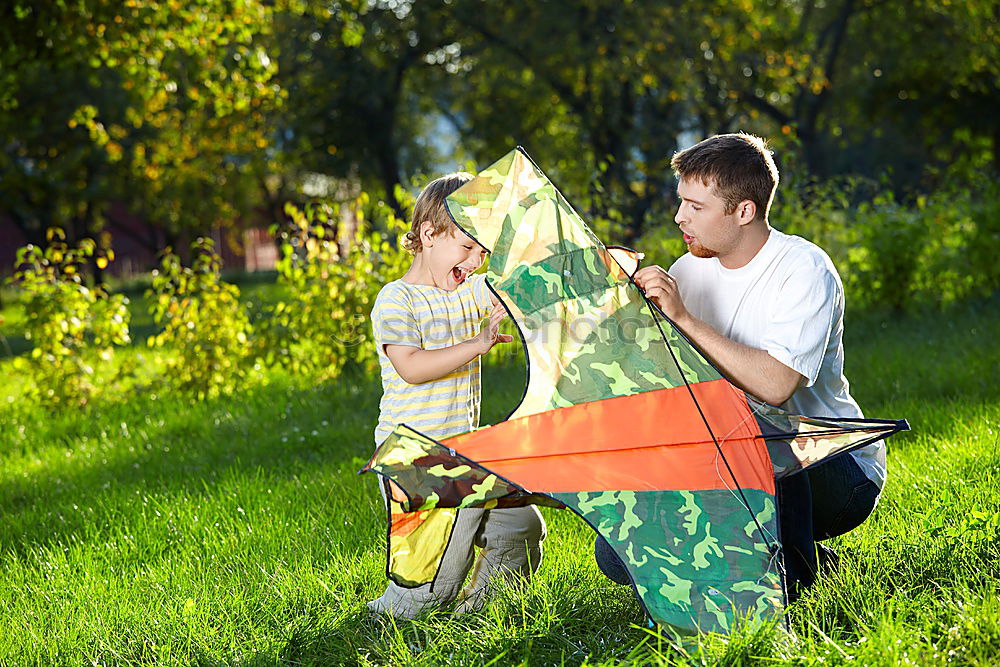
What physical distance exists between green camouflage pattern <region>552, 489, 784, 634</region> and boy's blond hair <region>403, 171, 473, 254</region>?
37.8 inches

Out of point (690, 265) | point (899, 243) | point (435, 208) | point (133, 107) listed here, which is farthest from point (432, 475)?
point (133, 107)

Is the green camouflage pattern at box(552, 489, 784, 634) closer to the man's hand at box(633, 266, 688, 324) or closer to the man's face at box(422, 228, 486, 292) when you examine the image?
the man's hand at box(633, 266, 688, 324)

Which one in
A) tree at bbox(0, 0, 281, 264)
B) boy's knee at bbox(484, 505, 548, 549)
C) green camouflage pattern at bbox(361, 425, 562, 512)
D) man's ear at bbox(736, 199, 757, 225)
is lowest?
boy's knee at bbox(484, 505, 548, 549)

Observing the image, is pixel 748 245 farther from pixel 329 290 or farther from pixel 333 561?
pixel 329 290

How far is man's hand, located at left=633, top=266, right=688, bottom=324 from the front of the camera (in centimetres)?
266

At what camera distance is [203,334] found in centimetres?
752

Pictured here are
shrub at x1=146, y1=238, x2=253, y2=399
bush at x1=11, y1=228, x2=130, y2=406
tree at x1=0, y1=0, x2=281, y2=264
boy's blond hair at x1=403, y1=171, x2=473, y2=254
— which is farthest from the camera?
tree at x1=0, y1=0, x2=281, y2=264

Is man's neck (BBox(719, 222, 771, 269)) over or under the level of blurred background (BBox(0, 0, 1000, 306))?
under

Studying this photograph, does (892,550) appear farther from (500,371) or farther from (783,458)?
(500,371)

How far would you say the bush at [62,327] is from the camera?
728 cm

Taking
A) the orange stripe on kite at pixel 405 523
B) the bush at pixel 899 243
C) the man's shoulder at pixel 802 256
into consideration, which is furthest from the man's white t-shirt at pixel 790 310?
the bush at pixel 899 243

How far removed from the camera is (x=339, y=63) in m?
19.4

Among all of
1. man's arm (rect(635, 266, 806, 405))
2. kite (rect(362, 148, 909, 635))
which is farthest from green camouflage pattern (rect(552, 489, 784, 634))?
man's arm (rect(635, 266, 806, 405))

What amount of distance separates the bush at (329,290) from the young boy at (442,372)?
13.4ft
